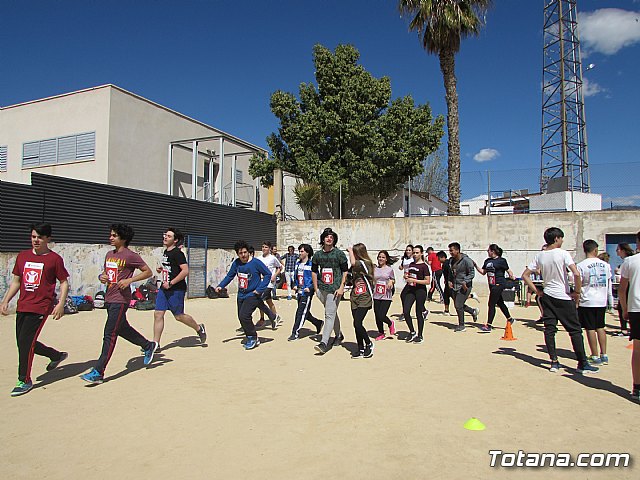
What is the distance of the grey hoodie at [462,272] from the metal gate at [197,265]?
1025cm

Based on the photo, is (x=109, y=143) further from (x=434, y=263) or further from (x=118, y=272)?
(x=118, y=272)

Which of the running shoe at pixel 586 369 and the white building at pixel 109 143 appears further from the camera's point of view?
the white building at pixel 109 143

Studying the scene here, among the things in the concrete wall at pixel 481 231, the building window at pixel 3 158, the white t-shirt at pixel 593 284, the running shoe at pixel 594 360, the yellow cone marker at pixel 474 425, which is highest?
the building window at pixel 3 158

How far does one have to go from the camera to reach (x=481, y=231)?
1842cm

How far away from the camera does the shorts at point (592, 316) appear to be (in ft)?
22.5

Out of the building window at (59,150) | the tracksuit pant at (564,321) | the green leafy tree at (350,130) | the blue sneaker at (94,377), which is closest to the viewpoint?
the blue sneaker at (94,377)

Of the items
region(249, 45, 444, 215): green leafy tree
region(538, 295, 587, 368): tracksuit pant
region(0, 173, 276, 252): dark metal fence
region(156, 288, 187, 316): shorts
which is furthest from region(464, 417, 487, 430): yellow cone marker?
region(249, 45, 444, 215): green leafy tree

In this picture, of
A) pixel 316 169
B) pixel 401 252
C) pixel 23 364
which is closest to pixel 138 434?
pixel 23 364

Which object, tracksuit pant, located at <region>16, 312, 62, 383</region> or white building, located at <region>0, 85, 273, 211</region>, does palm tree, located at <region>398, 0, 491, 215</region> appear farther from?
tracksuit pant, located at <region>16, 312, 62, 383</region>

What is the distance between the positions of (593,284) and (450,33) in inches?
611

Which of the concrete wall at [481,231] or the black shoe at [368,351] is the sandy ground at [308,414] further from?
the concrete wall at [481,231]

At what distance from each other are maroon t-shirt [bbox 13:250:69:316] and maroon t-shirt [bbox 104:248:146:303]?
0.58 m

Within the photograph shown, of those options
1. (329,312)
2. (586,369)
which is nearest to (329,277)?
(329,312)

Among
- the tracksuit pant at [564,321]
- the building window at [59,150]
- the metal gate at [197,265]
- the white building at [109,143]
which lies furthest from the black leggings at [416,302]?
the building window at [59,150]
